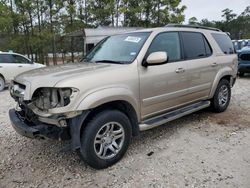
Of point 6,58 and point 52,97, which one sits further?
point 6,58

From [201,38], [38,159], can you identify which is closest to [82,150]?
[38,159]

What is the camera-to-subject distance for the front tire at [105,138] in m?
3.22

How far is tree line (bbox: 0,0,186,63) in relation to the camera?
18.2m

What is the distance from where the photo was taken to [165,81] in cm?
408

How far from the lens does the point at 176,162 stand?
11.8ft

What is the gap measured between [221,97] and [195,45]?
149cm

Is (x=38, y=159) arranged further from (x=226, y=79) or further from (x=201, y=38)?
(x=226, y=79)

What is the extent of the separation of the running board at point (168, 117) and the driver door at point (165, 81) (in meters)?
0.09

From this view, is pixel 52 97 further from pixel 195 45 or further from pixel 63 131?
pixel 195 45

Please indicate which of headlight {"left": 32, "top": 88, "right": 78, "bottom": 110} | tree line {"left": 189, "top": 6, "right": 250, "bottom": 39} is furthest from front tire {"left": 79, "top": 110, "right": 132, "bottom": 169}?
tree line {"left": 189, "top": 6, "right": 250, "bottom": 39}

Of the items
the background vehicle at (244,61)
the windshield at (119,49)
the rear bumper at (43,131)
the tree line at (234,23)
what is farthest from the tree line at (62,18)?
the tree line at (234,23)

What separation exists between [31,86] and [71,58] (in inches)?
687

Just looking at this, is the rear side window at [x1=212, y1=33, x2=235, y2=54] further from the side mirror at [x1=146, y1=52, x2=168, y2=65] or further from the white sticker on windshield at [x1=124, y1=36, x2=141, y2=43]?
the side mirror at [x1=146, y1=52, x2=168, y2=65]

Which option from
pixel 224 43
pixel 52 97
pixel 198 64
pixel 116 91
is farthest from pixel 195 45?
pixel 52 97
